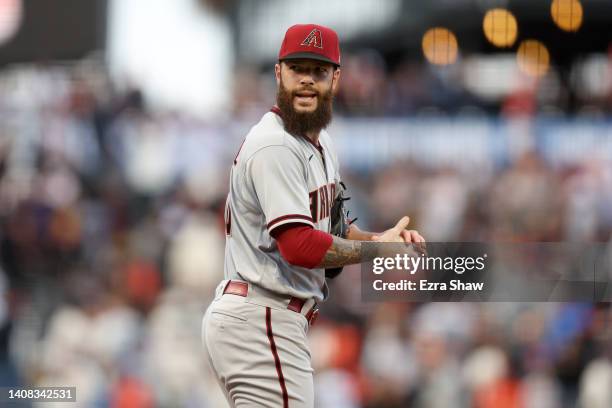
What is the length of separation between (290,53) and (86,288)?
4.12m

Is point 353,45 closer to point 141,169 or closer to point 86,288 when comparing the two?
point 141,169

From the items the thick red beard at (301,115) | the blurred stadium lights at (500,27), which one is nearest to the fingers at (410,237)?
the thick red beard at (301,115)

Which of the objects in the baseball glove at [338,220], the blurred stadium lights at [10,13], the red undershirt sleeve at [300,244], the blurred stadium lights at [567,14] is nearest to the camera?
the red undershirt sleeve at [300,244]

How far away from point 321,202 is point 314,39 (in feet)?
1.34

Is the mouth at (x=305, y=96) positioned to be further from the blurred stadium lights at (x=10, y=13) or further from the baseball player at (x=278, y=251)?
the blurred stadium lights at (x=10, y=13)

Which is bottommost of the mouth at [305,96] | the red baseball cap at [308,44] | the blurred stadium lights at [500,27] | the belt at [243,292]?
the belt at [243,292]

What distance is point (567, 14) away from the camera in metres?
6.76

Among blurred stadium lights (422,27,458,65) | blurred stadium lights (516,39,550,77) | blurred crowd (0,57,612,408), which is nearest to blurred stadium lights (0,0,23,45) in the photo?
blurred crowd (0,57,612,408)

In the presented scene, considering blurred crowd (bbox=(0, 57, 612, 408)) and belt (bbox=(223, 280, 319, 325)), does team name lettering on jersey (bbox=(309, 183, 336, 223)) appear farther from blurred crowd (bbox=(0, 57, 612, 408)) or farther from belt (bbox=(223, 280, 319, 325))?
blurred crowd (bbox=(0, 57, 612, 408))

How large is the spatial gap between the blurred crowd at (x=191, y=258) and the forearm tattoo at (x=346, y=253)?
3.34 m

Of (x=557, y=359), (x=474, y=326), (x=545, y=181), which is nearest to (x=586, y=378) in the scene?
(x=557, y=359)

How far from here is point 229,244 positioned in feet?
8.44

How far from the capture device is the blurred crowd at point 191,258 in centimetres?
571

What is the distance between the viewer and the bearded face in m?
2.51
